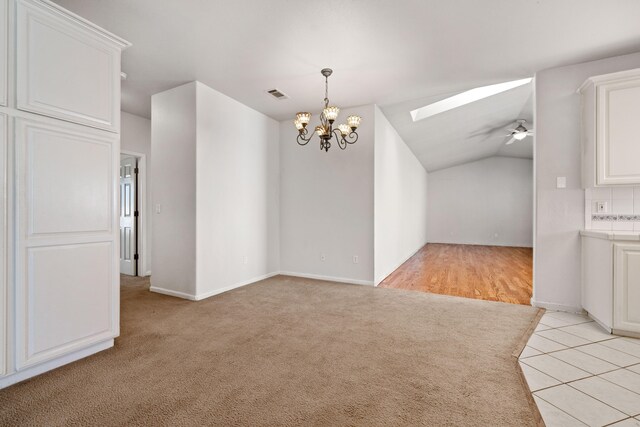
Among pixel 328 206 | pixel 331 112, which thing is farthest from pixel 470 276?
pixel 331 112

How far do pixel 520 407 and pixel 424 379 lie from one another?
53 centimetres

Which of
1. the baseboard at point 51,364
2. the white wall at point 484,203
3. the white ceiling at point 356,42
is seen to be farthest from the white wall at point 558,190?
the white wall at point 484,203

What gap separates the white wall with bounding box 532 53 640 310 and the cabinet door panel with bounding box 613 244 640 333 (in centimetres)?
69

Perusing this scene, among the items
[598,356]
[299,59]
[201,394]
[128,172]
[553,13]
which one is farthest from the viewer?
[128,172]

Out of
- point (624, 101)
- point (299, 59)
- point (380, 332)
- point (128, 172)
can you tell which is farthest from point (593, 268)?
point (128, 172)

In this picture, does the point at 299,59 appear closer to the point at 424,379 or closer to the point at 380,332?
the point at 380,332

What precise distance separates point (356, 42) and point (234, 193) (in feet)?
8.64

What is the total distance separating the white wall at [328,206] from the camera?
181 inches

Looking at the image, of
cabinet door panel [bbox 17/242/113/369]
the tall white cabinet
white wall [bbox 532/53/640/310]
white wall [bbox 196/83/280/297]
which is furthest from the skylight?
cabinet door panel [bbox 17/242/113/369]

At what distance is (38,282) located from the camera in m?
2.01

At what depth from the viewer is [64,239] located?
7.04ft

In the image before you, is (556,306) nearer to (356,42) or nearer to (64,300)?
(356,42)

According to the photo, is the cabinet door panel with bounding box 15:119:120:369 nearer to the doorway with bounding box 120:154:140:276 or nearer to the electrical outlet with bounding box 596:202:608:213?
the doorway with bounding box 120:154:140:276

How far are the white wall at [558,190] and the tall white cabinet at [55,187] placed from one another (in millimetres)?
4354
